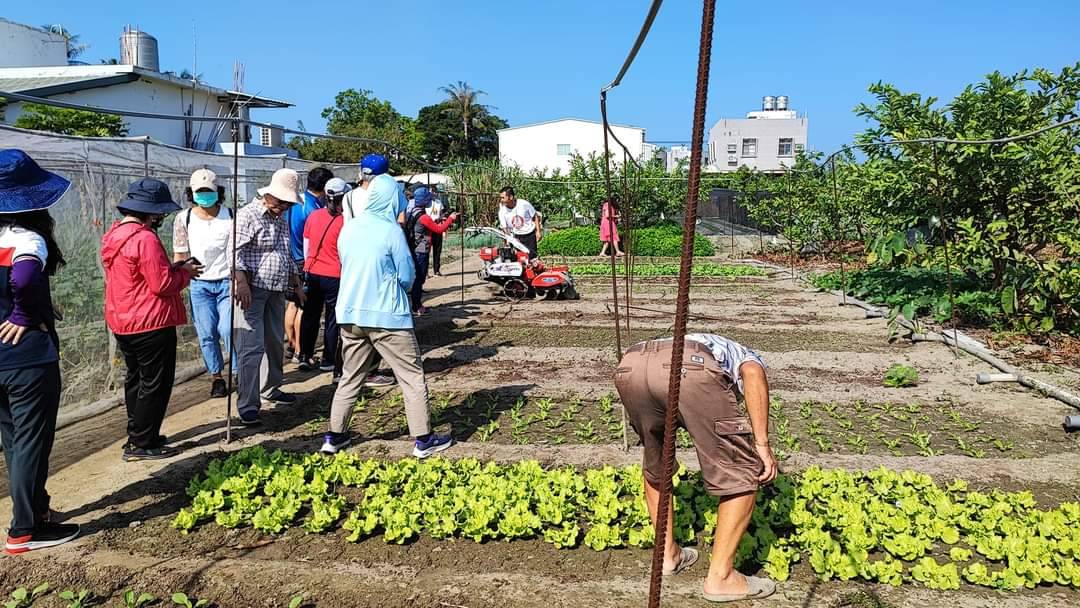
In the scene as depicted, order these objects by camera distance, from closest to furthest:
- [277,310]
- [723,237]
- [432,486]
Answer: [432,486] → [277,310] → [723,237]

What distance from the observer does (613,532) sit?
4.05 metres

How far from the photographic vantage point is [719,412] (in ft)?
10.6

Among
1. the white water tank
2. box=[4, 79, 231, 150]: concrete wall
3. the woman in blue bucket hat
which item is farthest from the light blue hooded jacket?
the white water tank

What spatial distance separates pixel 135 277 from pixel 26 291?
4.09 ft

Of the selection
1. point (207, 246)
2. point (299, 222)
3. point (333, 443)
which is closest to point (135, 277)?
point (207, 246)

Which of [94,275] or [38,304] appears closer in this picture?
[38,304]

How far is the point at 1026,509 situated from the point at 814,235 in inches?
662

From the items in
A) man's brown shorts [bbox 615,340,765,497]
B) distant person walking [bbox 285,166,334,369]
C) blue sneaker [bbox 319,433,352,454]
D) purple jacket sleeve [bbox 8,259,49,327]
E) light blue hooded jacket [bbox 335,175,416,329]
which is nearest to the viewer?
man's brown shorts [bbox 615,340,765,497]

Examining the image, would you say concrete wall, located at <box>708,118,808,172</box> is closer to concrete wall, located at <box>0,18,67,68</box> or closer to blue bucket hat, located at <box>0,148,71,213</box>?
concrete wall, located at <box>0,18,67,68</box>

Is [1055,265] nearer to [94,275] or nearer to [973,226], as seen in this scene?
[973,226]

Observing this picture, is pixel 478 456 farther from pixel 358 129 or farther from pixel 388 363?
pixel 358 129

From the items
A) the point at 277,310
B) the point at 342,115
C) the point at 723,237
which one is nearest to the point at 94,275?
the point at 277,310

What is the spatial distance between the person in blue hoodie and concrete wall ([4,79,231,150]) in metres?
23.4

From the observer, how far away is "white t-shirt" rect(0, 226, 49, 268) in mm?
3801
